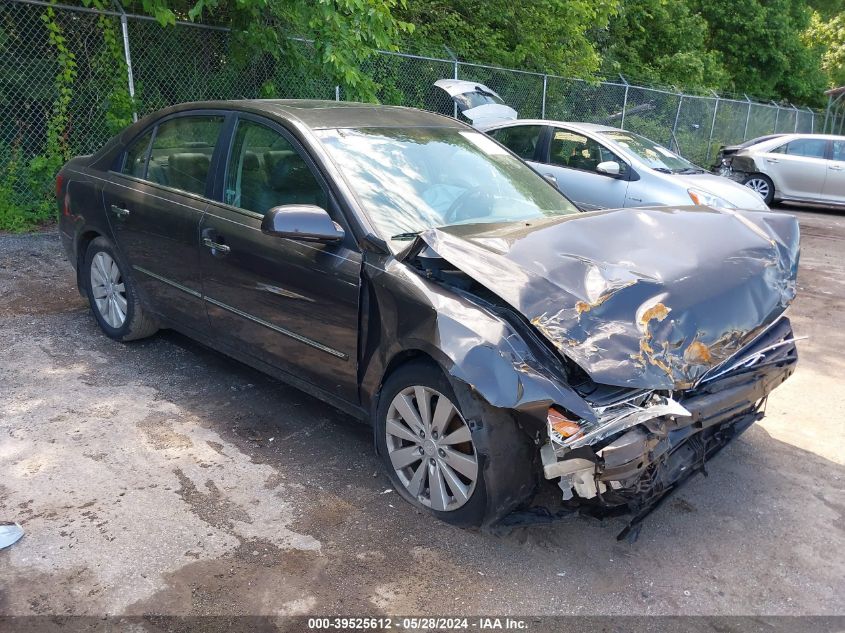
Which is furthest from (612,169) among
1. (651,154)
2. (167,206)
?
(167,206)

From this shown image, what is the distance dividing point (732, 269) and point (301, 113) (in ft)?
7.92

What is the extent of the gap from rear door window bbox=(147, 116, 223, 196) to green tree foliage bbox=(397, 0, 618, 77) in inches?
370

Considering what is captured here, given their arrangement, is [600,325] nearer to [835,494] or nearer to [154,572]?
[835,494]

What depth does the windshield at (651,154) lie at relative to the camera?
9.27 m

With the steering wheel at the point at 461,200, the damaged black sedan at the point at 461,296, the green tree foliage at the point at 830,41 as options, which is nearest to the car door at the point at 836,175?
the damaged black sedan at the point at 461,296

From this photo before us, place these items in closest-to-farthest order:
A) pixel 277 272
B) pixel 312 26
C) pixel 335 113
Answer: pixel 277 272
pixel 335 113
pixel 312 26

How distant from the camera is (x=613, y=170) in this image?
886 cm

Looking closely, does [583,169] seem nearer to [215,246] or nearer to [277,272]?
[215,246]

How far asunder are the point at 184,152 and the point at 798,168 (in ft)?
43.2

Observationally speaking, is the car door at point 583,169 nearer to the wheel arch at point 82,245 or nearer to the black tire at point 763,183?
the wheel arch at point 82,245

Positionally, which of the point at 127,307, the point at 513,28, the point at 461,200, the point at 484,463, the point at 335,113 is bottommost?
the point at 127,307

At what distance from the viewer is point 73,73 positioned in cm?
841

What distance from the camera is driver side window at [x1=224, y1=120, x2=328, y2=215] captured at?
12.8ft

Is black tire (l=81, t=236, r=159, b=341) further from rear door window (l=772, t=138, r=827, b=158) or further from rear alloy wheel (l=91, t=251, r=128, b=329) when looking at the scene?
rear door window (l=772, t=138, r=827, b=158)
